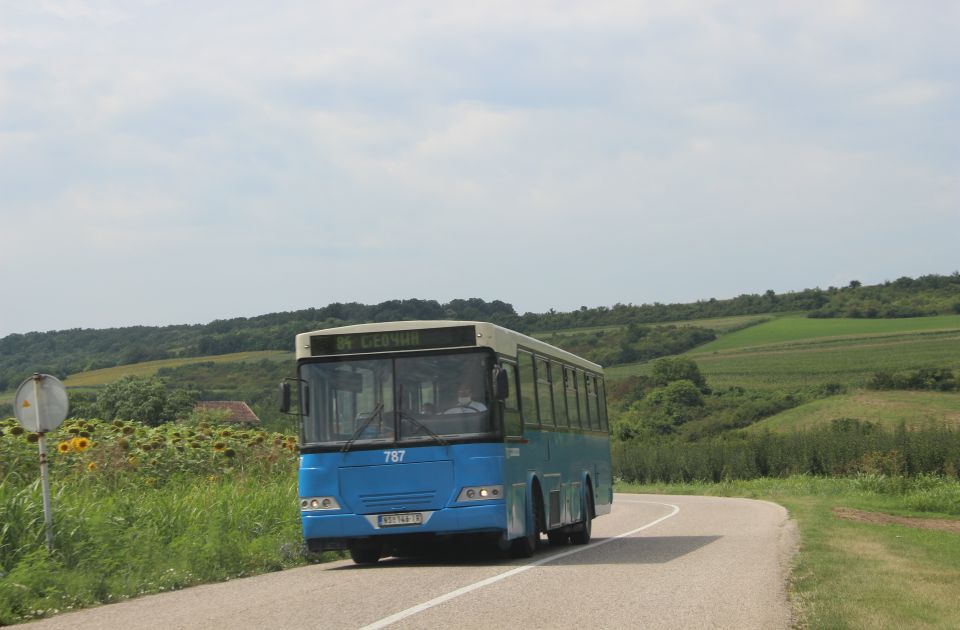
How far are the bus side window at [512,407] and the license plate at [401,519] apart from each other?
4.79 ft

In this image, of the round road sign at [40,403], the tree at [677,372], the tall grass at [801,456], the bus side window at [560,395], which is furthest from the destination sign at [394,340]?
the tree at [677,372]

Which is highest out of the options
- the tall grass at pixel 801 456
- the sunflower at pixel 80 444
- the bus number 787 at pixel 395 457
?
the sunflower at pixel 80 444

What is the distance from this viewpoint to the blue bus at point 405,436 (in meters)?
14.6

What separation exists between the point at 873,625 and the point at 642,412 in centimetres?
9902

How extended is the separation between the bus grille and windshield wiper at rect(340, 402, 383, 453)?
2.00ft

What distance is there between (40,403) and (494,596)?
584 cm

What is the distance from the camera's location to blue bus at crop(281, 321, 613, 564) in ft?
47.9

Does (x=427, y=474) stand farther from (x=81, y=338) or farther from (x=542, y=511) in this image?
(x=81, y=338)

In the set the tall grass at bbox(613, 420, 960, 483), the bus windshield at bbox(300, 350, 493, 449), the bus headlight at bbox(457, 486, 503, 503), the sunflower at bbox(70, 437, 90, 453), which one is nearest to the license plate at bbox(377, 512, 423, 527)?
the bus headlight at bbox(457, 486, 503, 503)

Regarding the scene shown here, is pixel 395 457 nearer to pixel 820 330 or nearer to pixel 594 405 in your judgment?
pixel 594 405

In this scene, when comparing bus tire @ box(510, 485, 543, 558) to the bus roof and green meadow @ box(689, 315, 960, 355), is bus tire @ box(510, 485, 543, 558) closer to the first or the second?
the bus roof

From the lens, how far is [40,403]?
45.4ft

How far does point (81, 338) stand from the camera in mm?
99688

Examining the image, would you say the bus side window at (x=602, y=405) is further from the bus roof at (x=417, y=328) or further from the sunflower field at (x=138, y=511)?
the bus roof at (x=417, y=328)
